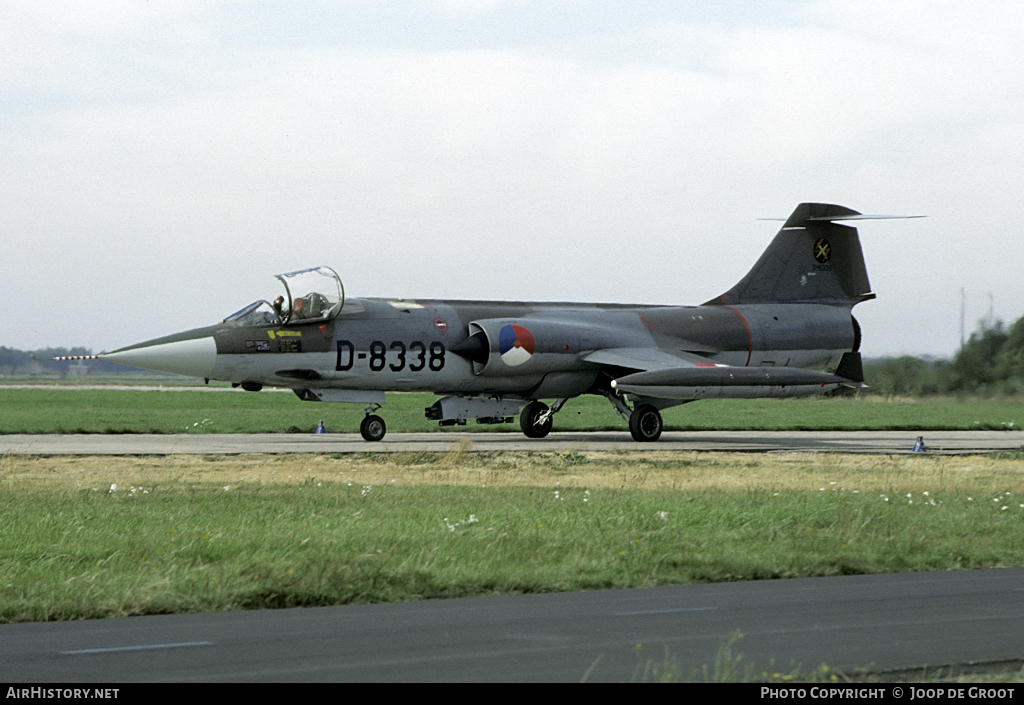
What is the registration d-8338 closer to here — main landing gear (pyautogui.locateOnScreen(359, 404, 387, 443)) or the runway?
main landing gear (pyautogui.locateOnScreen(359, 404, 387, 443))

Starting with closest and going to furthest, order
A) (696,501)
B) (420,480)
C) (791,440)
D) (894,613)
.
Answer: (894,613) < (696,501) < (420,480) < (791,440)

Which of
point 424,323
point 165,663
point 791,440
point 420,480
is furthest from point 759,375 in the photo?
point 165,663

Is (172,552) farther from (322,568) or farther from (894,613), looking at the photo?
(894,613)

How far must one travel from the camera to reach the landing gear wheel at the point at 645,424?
27.2 meters

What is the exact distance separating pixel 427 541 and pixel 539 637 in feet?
12.9

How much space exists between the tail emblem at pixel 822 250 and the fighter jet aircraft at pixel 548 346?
0.09 feet

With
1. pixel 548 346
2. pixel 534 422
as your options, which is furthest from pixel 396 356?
pixel 534 422

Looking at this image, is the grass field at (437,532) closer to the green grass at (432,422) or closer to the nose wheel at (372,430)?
the nose wheel at (372,430)

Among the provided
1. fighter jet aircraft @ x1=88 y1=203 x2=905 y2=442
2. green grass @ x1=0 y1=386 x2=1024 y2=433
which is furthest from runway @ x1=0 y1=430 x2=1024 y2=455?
green grass @ x1=0 y1=386 x2=1024 y2=433

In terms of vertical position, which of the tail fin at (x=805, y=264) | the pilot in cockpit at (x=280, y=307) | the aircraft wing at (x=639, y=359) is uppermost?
the tail fin at (x=805, y=264)

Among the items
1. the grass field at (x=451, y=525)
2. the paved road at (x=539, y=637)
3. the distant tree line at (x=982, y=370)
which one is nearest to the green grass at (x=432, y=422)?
the distant tree line at (x=982, y=370)

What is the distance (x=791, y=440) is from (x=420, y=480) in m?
13.3

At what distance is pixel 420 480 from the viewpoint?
1764 cm

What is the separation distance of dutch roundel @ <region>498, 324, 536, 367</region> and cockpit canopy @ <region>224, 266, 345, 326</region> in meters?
3.65
